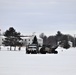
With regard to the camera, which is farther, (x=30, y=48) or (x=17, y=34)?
(x=17, y=34)

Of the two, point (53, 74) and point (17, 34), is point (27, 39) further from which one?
point (53, 74)

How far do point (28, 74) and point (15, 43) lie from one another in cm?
6774

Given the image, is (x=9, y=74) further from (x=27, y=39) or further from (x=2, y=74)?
(x=27, y=39)

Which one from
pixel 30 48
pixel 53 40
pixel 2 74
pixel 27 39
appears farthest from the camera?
pixel 53 40

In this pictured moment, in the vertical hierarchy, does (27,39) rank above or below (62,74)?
above

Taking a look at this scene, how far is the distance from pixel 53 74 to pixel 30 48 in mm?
38978

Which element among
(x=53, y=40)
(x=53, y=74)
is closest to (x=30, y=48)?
(x=53, y=74)

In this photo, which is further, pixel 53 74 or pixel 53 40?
pixel 53 40

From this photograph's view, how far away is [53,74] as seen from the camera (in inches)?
599

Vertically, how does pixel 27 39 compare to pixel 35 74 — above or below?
above

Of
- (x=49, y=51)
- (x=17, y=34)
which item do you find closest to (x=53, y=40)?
(x=17, y=34)

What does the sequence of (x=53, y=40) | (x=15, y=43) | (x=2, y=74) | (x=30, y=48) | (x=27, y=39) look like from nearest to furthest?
1. (x=2, y=74)
2. (x=30, y=48)
3. (x=15, y=43)
4. (x=27, y=39)
5. (x=53, y=40)

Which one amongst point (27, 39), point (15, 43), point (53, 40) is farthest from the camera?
point (53, 40)

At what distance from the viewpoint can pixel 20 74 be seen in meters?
15.0
